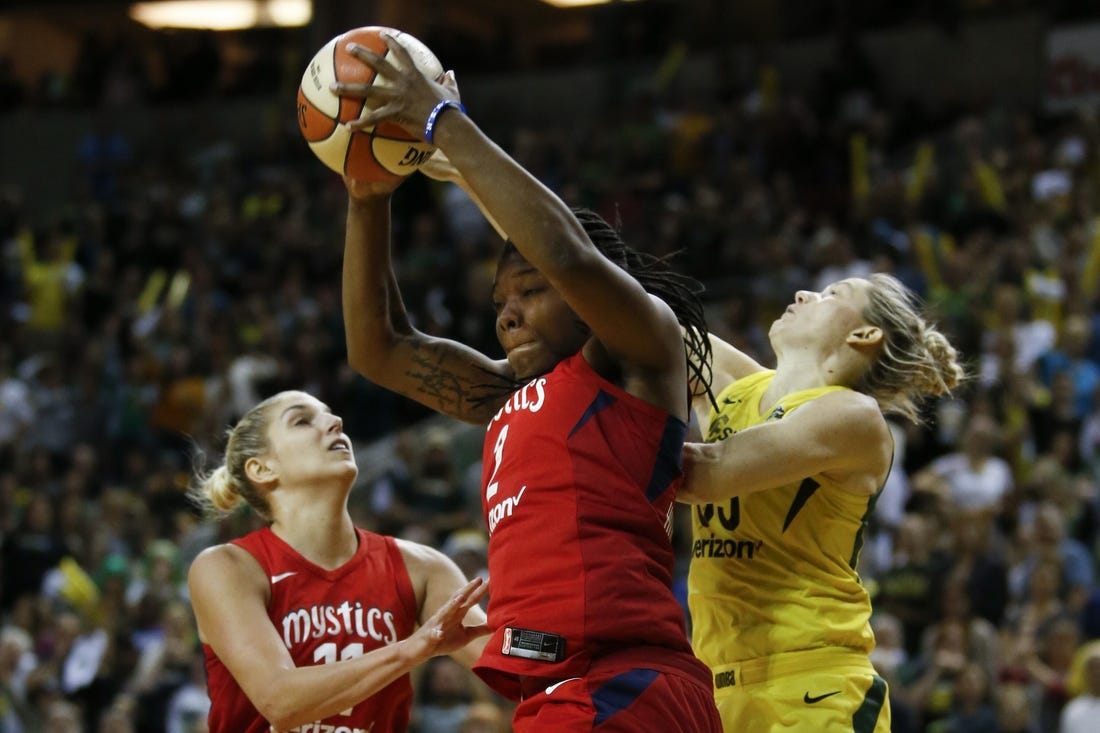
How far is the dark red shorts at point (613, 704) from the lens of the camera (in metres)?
2.97

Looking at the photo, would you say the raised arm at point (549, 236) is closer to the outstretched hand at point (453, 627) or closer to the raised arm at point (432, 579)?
the outstretched hand at point (453, 627)

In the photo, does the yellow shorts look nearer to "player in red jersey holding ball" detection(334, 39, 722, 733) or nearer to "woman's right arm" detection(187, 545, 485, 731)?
"player in red jersey holding ball" detection(334, 39, 722, 733)

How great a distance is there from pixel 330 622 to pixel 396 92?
1.45 m

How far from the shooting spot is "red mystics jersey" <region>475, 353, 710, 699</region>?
3.04 metres

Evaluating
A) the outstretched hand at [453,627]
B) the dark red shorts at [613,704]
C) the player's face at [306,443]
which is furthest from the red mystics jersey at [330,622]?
the dark red shorts at [613,704]

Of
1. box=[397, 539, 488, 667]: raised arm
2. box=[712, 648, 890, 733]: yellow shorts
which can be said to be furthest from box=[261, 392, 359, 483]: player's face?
box=[712, 648, 890, 733]: yellow shorts

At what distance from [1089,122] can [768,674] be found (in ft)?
35.6

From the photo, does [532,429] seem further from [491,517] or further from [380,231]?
[380,231]

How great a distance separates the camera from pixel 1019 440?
9680 millimetres

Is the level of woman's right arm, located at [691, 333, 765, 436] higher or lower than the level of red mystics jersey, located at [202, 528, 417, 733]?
higher

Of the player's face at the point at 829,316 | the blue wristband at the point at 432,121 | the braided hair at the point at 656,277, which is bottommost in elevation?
the player's face at the point at 829,316

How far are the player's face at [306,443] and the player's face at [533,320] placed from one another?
2.85 feet

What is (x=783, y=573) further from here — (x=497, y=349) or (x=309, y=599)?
(x=497, y=349)

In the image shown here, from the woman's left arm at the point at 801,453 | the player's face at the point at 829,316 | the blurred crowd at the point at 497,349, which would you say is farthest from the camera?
the blurred crowd at the point at 497,349
